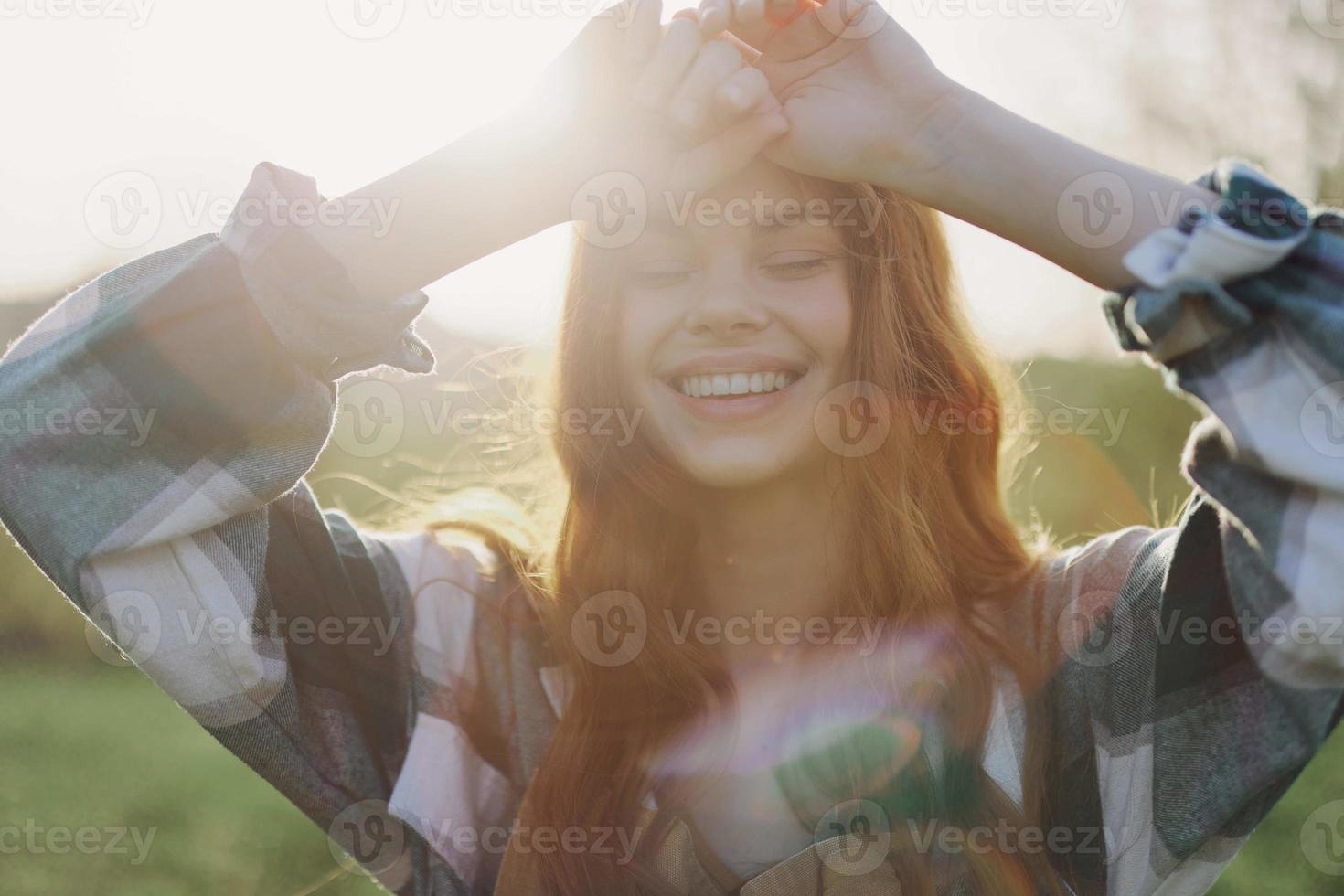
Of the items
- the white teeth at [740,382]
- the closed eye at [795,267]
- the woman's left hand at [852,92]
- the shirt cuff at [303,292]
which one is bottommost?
the white teeth at [740,382]

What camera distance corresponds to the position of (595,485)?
200 centimetres

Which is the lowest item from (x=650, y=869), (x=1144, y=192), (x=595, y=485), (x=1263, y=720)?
(x=650, y=869)

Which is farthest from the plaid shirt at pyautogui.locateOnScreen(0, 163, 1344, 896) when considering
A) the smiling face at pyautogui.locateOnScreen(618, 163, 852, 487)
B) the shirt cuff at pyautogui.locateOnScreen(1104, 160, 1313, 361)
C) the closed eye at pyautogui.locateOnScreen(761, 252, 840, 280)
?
the closed eye at pyautogui.locateOnScreen(761, 252, 840, 280)

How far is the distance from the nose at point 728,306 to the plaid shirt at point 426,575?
438mm

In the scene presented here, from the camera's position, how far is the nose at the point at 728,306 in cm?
170

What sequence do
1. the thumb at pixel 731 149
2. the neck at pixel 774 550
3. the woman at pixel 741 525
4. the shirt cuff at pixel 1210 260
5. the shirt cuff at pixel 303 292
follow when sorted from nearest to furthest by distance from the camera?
the shirt cuff at pixel 1210 260 < the woman at pixel 741 525 < the shirt cuff at pixel 303 292 < the thumb at pixel 731 149 < the neck at pixel 774 550

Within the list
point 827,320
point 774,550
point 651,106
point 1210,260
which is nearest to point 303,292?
point 651,106

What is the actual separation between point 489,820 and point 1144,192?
1341 mm

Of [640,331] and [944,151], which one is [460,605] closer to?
[640,331]

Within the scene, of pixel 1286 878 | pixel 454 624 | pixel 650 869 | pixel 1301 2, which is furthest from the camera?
pixel 1301 2

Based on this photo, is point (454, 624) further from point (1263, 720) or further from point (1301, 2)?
point (1301, 2)

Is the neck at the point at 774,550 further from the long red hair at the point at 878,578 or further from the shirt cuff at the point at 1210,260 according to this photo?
the shirt cuff at the point at 1210,260

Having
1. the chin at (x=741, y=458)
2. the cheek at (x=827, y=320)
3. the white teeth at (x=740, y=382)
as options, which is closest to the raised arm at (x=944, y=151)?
the cheek at (x=827, y=320)

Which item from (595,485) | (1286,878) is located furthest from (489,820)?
(1286,878)
